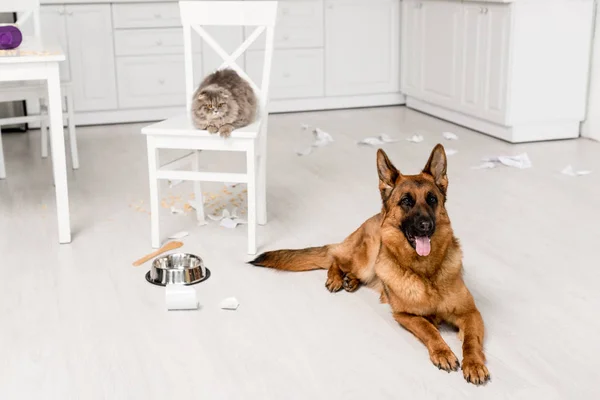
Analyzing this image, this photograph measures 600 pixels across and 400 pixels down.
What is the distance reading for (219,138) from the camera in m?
3.14

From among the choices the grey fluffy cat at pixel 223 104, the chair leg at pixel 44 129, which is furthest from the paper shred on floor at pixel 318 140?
the grey fluffy cat at pixel 223 104

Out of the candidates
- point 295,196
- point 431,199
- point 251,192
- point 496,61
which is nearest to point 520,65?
point 496,61

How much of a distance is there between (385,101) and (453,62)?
3.25 feet

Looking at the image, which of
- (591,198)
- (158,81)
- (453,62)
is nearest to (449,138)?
(453,62)

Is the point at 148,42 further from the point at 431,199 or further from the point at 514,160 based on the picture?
the point at 431,199

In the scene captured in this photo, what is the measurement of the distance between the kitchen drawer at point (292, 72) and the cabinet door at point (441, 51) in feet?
2.66

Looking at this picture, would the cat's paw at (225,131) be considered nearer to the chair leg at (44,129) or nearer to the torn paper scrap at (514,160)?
the chair leg at (44,129)

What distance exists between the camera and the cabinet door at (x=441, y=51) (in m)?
5.54

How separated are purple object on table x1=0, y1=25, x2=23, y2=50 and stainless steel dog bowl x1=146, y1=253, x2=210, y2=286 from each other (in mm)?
1104

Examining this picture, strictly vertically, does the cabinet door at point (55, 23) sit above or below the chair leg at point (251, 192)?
above

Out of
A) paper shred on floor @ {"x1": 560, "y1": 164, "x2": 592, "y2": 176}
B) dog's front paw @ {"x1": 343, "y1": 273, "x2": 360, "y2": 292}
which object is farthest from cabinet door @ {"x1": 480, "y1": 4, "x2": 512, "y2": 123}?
dog's front paw @ {"x1": 343, "y1": 273, "x2": 360, "y2": 292}

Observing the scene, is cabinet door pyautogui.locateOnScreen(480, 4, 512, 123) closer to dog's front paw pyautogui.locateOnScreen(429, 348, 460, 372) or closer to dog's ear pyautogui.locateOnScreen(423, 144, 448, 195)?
dog's ear pyautogui.locateOnScreen(423, 144, 448, 195)

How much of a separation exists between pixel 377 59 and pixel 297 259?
12.1 feet

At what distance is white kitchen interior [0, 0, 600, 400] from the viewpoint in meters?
2.33
